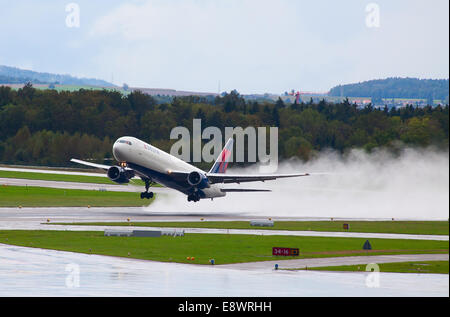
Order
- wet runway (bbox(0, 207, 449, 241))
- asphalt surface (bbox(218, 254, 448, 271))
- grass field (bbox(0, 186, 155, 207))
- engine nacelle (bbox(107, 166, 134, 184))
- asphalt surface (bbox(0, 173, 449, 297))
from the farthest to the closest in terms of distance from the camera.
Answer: grass field (bbox(0, 186, 155, 207)) → engine nacelle (bbox(107, 166, 134, 184)) → wet runway (bbox(0, 207, 449, 241)) → asphalt surface (bbox(218, 254, 448, 271)) → asphalt surface (bbox(0, 173, 449, 297))

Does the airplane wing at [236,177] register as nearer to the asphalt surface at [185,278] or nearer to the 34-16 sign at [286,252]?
the 34-16 sign at [286,252]

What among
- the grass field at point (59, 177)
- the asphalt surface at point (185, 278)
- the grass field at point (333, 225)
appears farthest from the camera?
the grass field at point (59, 177)

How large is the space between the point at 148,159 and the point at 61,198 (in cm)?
2699

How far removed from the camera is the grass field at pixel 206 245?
5478 cm

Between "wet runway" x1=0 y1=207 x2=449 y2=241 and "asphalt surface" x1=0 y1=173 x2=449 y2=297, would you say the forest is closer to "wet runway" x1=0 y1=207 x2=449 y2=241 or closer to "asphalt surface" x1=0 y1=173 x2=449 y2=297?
"wet runway" x1=0 y1=207 x2=449 y2=241

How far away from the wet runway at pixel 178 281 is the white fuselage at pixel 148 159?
33.8 metres

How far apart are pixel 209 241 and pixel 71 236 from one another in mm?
11008

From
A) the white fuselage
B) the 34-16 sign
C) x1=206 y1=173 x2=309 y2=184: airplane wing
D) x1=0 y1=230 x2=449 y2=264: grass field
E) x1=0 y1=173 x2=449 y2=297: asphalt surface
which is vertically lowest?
x1=0 y1=230 x2=449 y2=264: grass field

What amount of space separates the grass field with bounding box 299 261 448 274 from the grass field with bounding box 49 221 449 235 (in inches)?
896

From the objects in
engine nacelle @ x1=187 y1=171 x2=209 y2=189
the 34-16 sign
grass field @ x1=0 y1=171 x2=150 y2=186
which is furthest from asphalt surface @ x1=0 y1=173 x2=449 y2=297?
grass field @ x1=0 y1=171 x2=150 y2=186

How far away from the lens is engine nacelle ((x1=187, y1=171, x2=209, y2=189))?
88.4 meters

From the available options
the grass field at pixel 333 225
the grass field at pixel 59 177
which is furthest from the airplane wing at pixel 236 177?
the grass field at pixel 59 177

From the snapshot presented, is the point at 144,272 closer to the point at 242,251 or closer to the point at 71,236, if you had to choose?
the point at 242,251

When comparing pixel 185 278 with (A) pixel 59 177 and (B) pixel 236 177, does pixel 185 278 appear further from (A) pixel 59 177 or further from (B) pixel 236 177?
(A) pixel 59 177
